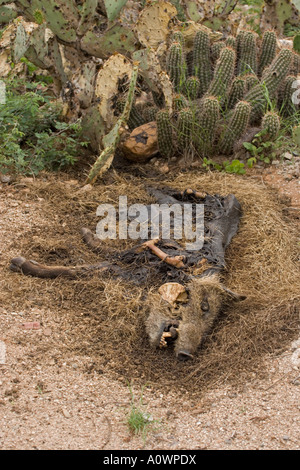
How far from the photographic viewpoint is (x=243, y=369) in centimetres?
278

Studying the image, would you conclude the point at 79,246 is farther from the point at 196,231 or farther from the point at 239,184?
the point at 239,184

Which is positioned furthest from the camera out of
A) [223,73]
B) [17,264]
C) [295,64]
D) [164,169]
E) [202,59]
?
[295,64]

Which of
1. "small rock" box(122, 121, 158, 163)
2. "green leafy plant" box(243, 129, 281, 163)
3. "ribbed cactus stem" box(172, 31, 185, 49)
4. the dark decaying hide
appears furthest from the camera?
"ribbed cactus stem" box(172, 31, 185, 49)

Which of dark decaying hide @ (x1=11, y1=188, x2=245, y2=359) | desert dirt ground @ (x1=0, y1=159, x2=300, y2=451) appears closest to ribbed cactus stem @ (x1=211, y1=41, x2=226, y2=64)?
dark decaying hide @ (x1=11, y1=188, x2=245, y2=359)

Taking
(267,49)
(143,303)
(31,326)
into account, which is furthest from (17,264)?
(267,49)

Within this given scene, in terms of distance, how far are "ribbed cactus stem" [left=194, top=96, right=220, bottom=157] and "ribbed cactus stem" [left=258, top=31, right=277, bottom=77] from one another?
997mm

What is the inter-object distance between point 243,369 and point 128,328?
25.1 inches

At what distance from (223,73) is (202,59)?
37cm

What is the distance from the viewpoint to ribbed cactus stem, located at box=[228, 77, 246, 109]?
201 inches

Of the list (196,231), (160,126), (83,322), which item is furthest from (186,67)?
(83,322)

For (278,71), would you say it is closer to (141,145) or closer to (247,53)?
(247,53)

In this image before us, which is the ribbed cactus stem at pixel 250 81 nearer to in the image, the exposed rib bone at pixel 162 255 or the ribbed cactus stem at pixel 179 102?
the ribbed cactus stem at pixel 179 102

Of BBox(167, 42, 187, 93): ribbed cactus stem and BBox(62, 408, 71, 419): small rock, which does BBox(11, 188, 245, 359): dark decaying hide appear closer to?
BBox(62, 408, 71, 419): small rock

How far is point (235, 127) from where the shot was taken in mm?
4859
